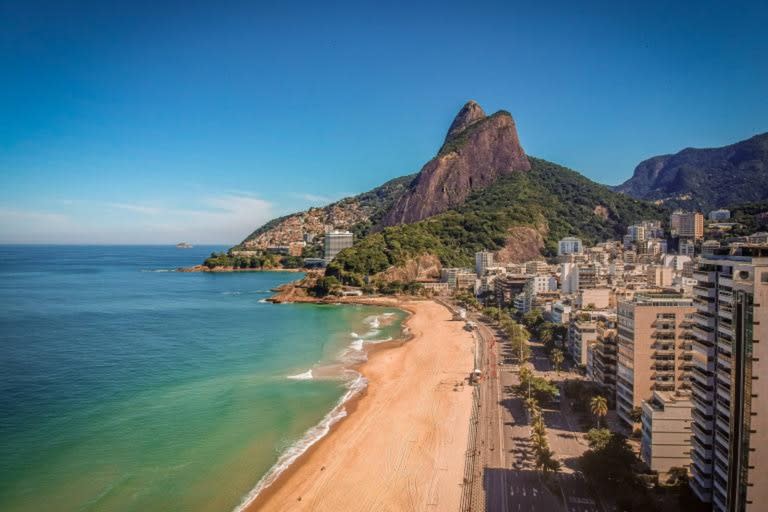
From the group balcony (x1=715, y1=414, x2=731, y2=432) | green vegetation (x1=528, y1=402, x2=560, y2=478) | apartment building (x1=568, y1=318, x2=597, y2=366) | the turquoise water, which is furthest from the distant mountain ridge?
balcony (x1=715, y1=414, x2=731, y2=432)

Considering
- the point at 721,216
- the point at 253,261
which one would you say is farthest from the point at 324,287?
the point at 721,216

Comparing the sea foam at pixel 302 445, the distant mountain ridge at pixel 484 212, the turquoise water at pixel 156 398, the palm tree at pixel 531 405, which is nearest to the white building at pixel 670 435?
the palm tree at pixel 531 405

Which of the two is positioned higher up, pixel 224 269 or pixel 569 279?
pixel 569 279

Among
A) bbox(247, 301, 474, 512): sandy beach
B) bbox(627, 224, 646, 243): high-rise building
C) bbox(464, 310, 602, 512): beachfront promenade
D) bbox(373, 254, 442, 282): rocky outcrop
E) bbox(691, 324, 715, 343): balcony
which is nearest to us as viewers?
bbox(691, 324, 715, 343): balcony

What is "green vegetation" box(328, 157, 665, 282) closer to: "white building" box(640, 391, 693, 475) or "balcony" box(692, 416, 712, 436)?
"white building" box(640, 391, 693, 475)

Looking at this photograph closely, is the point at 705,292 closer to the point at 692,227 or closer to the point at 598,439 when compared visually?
the point at 598,439

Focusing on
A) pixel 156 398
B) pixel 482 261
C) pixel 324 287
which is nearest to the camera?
pixel 156 398

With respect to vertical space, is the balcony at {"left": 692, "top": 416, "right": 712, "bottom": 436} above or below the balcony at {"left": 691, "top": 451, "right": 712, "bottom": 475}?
above
